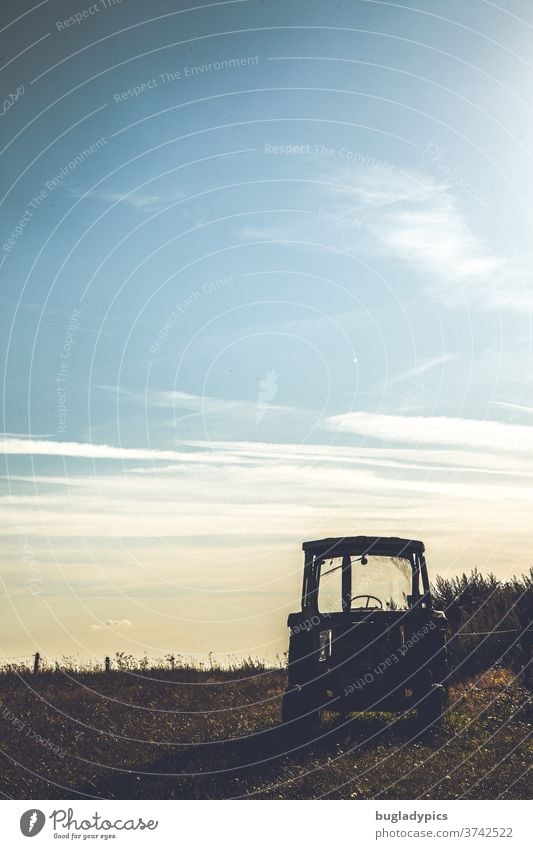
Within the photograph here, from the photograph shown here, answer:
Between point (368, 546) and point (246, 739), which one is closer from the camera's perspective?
point (246, 739)

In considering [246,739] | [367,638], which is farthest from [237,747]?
[367,638]

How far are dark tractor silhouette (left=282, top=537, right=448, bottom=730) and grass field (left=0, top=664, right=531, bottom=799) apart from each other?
44 centimetres

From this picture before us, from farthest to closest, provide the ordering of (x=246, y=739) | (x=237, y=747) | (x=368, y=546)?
(x=368, y=546) < (x=246, y=739) < (x=237, y=747)

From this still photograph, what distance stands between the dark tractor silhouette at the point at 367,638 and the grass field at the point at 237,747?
0.44m

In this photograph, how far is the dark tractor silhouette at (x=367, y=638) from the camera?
14.1 metres

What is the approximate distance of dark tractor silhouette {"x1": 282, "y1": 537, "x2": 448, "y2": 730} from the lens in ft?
46.3

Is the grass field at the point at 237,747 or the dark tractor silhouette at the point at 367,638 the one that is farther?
the dark tractor silhouette at the point at 367,638

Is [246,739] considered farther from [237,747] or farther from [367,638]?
[367,638]

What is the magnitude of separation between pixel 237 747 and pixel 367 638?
2.44 m

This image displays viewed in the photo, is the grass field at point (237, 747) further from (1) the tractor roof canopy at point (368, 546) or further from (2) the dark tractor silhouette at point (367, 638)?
(1) the tractor roof canopy at point (368, 546)

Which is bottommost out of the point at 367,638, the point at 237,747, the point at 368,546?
the point at 237,747

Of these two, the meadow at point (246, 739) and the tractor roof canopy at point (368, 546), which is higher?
the tractor roof canopy at point (368, 546)

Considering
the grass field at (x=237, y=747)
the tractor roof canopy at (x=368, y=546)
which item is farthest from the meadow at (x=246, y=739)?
the tractor roof canopy at (x=368, y=546)

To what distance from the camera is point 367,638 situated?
14273 mm
